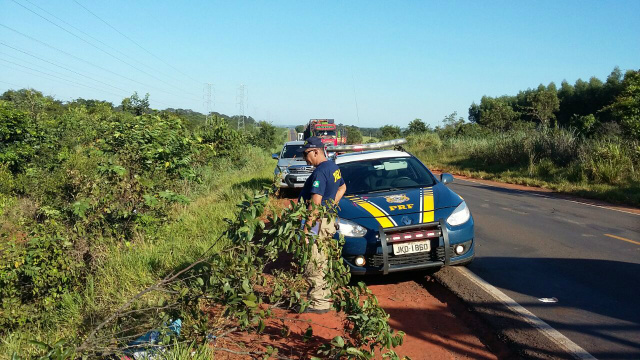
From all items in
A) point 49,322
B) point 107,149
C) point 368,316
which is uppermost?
point 107,149

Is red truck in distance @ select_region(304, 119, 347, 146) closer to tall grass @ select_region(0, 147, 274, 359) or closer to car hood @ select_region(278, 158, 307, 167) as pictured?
car hood @ select_region(278, 158, 307, 167)

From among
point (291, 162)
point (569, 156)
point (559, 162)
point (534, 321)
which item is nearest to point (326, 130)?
point (559, 162)

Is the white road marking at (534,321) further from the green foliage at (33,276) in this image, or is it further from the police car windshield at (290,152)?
the police car windshield at (290,152)

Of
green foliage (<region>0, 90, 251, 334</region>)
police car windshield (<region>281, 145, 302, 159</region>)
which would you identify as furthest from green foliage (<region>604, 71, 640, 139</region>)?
green foliage (<region>0, 90, 251, 334</region>)

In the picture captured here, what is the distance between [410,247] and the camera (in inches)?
198

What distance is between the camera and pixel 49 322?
5.54 meters

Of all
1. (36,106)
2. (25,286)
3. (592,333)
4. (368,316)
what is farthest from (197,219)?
(36,106)

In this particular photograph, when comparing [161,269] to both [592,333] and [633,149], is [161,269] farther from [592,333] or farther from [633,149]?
[633,149]

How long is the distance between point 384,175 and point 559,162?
15.8m

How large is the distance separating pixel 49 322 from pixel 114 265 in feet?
3.35

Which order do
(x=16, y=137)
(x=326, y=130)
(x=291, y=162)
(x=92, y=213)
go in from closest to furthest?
(x=92, y=213) → (x=291, y=162) → (x=16, y=137) → (x=326, y=130)

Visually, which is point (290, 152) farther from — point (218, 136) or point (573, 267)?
point (573, 267)

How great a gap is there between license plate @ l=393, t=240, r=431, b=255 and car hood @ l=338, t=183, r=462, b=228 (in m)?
0.24

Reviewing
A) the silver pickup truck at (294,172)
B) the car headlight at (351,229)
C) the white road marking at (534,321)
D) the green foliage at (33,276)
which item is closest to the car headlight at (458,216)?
the white road marking at (534,321)
